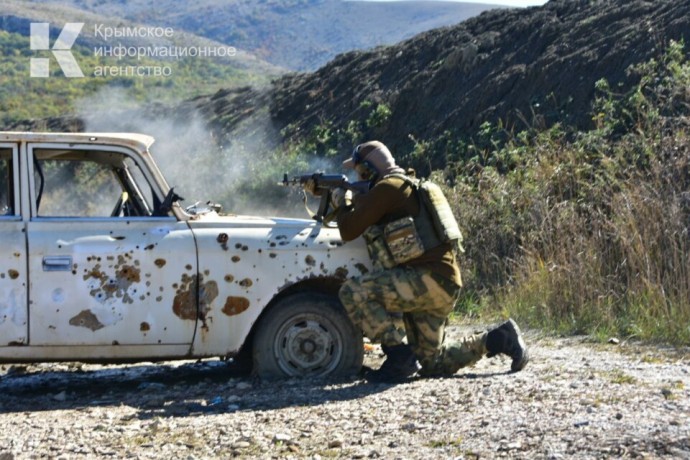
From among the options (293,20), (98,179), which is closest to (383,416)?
(98,179)

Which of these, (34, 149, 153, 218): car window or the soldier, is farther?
(34, 149, 153, 218): car window

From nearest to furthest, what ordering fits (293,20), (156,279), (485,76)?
1. (156,279)
2. (485,76)
3. (293,20)

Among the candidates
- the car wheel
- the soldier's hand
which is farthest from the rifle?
the car wheel

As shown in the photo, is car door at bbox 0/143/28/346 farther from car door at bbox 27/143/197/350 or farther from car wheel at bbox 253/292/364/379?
car wheel at bbox 253/292/364/379

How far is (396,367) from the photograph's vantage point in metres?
7.09

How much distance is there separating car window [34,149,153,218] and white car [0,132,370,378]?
0.09 ft

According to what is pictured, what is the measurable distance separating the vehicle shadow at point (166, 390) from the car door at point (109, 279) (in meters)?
0.39

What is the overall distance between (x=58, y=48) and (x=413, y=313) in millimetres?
52724

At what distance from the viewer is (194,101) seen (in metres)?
34.5

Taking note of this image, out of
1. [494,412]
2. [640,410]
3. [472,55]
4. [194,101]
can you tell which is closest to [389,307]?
[494,412]

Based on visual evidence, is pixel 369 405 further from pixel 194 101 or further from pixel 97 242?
pixel 194 101

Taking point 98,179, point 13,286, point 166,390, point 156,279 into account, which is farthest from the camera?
point 98,179

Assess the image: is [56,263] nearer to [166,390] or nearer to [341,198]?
[166,390]

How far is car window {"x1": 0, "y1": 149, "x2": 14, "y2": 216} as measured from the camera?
686 centimetres
